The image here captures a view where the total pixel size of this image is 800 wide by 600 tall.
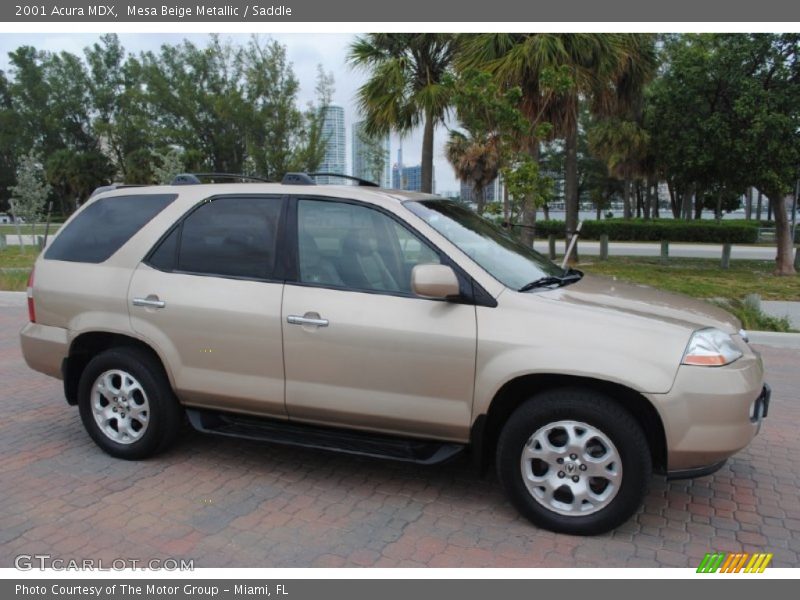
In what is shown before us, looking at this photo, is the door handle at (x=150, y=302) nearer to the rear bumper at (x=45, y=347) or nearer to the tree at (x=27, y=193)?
the rear bumper at (x=45, y=347)

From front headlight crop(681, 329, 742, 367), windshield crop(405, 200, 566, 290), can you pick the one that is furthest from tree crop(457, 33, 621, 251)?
front headlight crop(681, 329, 742, 367)

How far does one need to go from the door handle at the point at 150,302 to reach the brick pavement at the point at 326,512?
3.53 feet

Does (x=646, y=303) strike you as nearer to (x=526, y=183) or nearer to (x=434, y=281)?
(x=434, y=281)

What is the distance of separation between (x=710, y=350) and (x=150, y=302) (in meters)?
3.26

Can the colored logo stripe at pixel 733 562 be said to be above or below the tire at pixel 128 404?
below

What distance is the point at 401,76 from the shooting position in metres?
14.9

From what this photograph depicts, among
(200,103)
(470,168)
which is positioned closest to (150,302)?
(200,103)

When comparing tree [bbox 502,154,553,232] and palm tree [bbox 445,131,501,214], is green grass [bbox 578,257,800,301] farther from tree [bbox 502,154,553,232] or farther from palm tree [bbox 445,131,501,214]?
palm tree [bbox 445,131,501,214]

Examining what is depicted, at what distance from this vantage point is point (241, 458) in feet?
14.9

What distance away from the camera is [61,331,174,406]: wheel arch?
14.3ft

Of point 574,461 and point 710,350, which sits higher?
point 710,350

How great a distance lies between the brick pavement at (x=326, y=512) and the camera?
3258 mm

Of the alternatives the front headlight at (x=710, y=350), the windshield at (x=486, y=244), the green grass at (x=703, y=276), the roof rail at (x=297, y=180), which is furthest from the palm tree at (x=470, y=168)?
the front headlight at (x=710, y=350)

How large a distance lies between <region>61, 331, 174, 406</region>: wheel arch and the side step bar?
0.52 m
